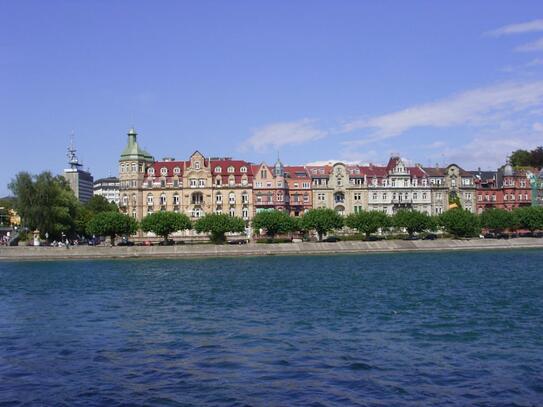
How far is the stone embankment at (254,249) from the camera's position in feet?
285

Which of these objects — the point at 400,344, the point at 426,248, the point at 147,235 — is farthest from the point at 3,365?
the point at 147,235

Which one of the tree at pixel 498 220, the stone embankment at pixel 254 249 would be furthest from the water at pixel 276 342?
the tree at pixel 498 220

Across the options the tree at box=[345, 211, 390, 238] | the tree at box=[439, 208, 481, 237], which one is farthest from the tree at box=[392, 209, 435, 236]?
the tree at box=[345, 211, 390, 238]

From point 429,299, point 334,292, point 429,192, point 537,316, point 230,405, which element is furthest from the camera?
point 429,192

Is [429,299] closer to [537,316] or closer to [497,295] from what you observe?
[497,295]

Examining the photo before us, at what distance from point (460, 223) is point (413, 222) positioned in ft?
22.0

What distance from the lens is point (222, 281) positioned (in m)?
53.1

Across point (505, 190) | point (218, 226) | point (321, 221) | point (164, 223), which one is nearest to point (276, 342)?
point (218, 226)

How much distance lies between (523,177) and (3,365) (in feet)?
397

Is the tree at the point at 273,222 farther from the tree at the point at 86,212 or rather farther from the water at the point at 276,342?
the water at the point at 276,342

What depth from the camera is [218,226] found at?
315 ft

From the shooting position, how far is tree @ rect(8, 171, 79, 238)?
9312cm

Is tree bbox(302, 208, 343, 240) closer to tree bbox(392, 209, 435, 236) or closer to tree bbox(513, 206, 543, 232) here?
tree bbox(392, 209, 435, 236)

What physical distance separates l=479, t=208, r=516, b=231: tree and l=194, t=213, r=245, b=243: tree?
39.1 metres
